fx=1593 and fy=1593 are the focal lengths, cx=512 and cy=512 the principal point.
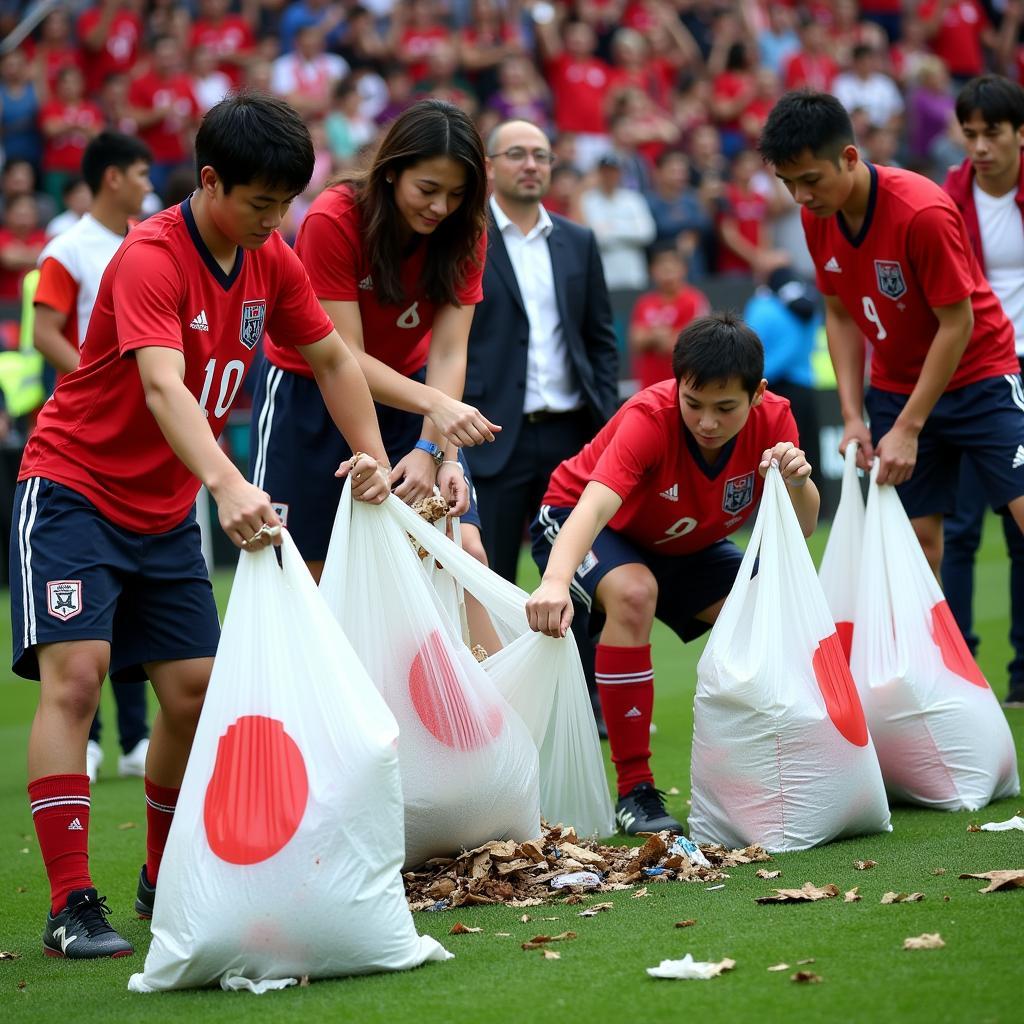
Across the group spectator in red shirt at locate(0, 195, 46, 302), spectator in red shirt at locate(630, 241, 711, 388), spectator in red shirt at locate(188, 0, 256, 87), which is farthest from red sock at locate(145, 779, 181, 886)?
spectator in red shirt at locate(188, 0, 256, 87)

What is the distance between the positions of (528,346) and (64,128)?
26.9 feet

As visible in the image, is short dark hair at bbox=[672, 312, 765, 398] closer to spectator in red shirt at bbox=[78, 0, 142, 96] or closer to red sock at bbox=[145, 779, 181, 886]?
red sock at bbox=[145, 779, 181, 886]

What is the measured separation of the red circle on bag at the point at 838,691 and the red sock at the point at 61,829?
6.58ft

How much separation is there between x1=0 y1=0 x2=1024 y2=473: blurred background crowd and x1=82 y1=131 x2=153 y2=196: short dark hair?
5616mm

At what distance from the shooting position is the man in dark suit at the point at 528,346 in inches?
255

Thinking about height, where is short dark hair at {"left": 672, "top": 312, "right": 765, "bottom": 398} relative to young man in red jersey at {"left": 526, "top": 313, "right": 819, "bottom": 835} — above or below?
above

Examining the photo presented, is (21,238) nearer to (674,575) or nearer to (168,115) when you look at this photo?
(168,115)

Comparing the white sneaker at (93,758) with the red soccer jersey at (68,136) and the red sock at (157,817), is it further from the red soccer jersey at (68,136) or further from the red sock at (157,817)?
the red soccer jersey at (68,136)

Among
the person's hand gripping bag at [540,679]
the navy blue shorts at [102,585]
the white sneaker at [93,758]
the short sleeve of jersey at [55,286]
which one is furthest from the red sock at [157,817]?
the short sleeve of jersey at [55,286]

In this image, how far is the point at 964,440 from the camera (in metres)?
5.60

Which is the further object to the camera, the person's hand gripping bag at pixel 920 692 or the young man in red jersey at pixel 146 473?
the person's hand gripping bag at pixel 920 692

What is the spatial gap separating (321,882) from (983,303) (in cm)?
343

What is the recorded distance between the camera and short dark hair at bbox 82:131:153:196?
644 cm

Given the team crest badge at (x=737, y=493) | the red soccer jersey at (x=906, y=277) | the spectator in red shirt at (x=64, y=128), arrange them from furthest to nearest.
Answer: the spectator in red shirt at (x=64, y=128) < the red soccer jersey at (x=906, y=277) < the team crest badge at (x=737, y=493)
